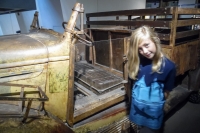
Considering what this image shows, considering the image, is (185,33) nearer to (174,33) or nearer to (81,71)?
(174,33)

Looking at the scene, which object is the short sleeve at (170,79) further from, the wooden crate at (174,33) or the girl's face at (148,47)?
the wooden crate at (174,33)

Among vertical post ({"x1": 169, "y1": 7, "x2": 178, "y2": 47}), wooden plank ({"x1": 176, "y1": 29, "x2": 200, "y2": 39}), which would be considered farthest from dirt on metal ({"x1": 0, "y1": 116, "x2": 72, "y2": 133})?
wooden plank ({"x1": 176, "y1": 29, "x2": 200, "y2": 39})

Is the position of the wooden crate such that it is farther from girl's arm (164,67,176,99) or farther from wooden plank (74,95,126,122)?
wooden plank (74,95,126,122)

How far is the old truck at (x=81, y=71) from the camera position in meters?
1.52

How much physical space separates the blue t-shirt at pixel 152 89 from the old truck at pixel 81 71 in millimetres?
517

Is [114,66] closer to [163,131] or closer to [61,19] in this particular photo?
[163,131]

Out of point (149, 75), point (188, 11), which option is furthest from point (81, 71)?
point (188, 11)

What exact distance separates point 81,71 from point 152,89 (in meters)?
1.70

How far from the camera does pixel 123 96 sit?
235 cm

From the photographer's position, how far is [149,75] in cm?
162

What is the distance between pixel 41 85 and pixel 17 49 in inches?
16.9

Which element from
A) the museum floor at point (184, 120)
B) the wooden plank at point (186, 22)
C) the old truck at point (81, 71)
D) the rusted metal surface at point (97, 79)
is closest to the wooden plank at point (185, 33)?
the old truck at point (81, 71)

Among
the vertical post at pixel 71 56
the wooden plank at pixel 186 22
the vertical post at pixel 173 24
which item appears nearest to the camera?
the vertical post at pixel 71 56

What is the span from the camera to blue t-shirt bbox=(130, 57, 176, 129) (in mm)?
1571
